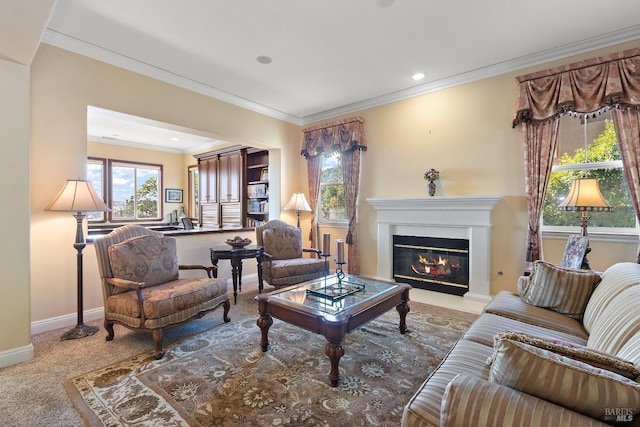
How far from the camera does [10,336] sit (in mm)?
2271

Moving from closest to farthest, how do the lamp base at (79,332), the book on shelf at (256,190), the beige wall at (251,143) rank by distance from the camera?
the lamp base at (79,332) → the beige wall at (251,143) → the book on shelf at (256,190)

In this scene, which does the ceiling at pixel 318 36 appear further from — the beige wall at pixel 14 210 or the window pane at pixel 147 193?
the window pane at pixel 147 193

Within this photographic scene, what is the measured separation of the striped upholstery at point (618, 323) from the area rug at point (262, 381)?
104 centimetres

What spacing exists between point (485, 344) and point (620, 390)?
82 centimetres

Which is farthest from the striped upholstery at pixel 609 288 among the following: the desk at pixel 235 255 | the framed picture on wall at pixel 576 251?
the desk at pixel 235 255

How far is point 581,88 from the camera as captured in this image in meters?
3.00

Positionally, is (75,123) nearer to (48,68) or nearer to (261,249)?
(48,68)

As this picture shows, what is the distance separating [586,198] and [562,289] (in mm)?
1080

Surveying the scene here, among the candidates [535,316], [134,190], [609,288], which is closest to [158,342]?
[535,316]

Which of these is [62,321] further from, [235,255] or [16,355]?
[235,255]

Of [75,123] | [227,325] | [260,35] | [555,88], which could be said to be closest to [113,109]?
[75,123]

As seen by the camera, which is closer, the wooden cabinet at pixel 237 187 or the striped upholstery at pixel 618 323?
the striped upholstery at pixel 618 323

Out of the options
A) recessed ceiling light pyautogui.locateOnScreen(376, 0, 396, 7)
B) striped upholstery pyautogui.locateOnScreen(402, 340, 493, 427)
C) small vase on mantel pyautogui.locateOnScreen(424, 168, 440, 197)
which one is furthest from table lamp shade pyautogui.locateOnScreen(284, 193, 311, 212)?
striped upholstery pyautogui.locateOnScreen(402, 340, 493, 427)

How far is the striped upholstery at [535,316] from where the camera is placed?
1.88 meters
